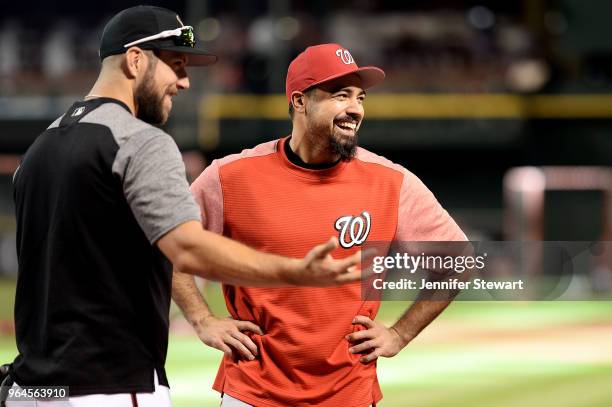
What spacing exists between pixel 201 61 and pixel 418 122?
859 inches

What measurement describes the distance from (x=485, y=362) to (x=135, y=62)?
9.38 m

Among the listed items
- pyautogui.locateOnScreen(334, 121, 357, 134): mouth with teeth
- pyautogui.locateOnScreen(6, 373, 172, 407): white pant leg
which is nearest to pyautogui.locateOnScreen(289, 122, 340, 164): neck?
pyautogui.locateOnScreen(334, 121, 357, 134): mouth with teeth

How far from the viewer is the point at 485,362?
41.3 feet

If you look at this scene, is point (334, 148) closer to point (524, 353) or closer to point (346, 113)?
point (346, 113)

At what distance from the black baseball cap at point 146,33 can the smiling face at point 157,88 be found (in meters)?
0.04

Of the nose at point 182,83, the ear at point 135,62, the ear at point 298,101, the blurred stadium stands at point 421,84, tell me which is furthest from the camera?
the blurred stadium stands at point 421,84

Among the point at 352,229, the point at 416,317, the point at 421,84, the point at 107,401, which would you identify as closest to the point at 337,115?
the point at 352,229

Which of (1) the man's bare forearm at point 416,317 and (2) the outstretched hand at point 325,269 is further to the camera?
(1) the man's bare forearm at point 416,317

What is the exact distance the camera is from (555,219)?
25.0m

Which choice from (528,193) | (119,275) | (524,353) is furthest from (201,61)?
(528,193)

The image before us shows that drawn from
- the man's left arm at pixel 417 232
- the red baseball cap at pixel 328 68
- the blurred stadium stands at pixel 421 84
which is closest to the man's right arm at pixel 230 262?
the man's left arm at pixel 417 232

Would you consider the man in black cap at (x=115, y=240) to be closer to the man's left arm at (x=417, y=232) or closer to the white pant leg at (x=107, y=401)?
the white pant leg at (x=107, y=401)

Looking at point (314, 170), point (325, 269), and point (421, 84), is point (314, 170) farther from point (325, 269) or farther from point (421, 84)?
point (421, 84)

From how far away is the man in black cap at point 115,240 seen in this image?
3.51m
